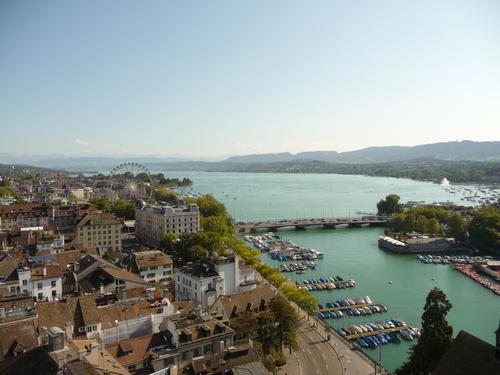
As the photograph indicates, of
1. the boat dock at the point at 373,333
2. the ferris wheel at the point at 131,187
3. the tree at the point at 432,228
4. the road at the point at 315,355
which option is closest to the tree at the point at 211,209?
the ferris wheel at the point at 131,187

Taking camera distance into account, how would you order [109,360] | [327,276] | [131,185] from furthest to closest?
[131,185] → [327,276] → [109,360]

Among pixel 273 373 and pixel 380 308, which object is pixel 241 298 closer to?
pixel 273 373

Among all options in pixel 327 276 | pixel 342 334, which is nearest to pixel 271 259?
pixel 327 276

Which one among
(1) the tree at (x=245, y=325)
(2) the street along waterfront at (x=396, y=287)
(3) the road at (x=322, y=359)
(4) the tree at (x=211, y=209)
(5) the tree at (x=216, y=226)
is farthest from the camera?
(4) the tree at (x=211, y=209)

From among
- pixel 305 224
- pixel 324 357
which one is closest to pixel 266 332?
pixel 324 357

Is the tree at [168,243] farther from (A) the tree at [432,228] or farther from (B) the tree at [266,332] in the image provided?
(A) the tree at [432,228]

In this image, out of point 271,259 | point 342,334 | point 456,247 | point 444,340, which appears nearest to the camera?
point 444,340
